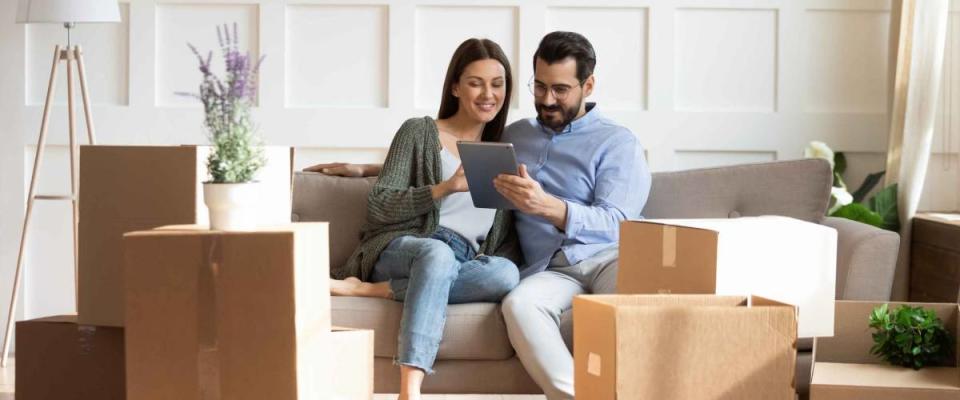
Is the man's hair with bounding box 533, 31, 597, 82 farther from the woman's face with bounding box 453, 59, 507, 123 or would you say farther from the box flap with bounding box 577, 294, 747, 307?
the box flap with bounding box 577, 294, 747, 307

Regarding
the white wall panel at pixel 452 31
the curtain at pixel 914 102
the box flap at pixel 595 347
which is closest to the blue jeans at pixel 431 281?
the box flap at pixel 595 347

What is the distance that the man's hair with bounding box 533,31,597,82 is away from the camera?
3221mm

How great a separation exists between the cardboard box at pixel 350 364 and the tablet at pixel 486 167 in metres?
0.65

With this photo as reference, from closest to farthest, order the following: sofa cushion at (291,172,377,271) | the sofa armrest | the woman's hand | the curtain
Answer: the sofa armrest, the woman's hand, sofa cushion at (291,172,377,271), the curtain

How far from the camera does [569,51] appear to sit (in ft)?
10.6

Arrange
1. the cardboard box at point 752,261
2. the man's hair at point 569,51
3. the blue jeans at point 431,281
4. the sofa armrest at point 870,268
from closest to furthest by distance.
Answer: the cardboard box at point 752,261 → the blue jeans at point 431,281 → the sofa armrest at point 870,268 → the man's hair at point 569,51

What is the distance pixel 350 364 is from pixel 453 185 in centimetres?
83

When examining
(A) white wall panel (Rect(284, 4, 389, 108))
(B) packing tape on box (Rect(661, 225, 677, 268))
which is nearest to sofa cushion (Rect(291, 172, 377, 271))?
(A) white wall panel (Rect(284, 4, 389, 108))

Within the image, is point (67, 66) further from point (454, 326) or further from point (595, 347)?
point (595, 347)

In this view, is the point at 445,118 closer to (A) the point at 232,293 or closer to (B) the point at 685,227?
(B) the point at 685,227

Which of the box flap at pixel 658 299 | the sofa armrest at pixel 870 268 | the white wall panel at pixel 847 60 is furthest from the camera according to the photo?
the white wall panel at pixel 847 60

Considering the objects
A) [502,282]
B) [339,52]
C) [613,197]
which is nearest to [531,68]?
[339,52]

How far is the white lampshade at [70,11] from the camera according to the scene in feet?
13.1

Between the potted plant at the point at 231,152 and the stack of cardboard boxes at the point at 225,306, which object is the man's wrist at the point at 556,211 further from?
the potted plant at the point at 231,152
